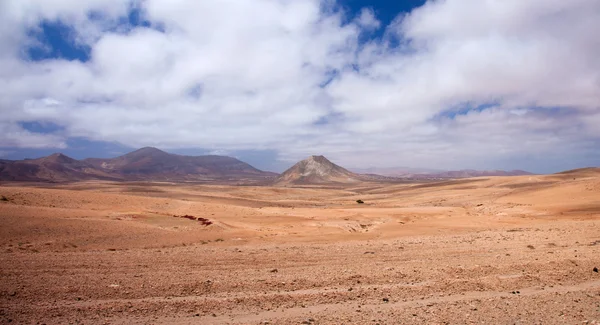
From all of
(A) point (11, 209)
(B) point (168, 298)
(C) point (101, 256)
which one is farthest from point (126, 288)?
(A) point (11, 209)

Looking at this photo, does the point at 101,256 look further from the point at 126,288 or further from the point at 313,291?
the point at 313,291

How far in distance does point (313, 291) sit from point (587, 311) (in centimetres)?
525

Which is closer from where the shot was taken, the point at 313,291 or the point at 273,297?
the point at 273,297

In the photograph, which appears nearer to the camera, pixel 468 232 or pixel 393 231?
pixel 468 232

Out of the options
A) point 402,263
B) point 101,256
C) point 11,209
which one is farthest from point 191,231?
point 402,263

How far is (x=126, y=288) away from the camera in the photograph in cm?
916

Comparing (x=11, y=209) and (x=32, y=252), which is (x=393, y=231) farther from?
(x=11, y=209)

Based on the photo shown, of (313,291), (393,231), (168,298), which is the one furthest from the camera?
(393,231)

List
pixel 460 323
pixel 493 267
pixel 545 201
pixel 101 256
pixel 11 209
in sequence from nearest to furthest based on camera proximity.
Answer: pixel 460 323
pixel 493 267
pixel 101 256
pixel 11 209
pixel 545 201

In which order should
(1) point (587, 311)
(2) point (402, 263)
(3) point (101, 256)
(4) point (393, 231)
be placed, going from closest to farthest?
(1) point (587, 311) < (2) point (402, 263) < (3) point (101, 256) < (4) point (393, 231)

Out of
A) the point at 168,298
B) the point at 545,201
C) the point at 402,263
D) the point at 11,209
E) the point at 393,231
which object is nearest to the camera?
the point at 168,298

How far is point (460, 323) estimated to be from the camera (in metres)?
6.93

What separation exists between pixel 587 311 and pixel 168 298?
8089mm

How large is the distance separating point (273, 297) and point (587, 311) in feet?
19.5
